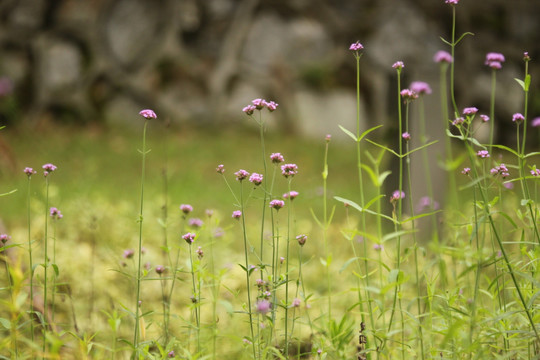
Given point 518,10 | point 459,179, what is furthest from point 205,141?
point 518,10

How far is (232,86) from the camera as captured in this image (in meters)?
9.32

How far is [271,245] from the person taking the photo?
146 cm

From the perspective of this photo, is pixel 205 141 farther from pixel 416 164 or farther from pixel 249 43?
pixel 416 164

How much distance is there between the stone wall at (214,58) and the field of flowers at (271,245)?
1.94 feet

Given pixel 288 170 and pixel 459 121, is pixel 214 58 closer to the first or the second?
pixel 288 170

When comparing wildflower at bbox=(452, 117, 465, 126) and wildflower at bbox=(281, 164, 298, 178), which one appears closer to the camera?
wildflower at bbox=(452, 117, 465, 126)

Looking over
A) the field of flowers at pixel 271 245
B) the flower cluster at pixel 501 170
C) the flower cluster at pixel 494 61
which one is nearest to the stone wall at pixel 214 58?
the field of flowers at pixel 271 245

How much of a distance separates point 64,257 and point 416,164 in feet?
8.04

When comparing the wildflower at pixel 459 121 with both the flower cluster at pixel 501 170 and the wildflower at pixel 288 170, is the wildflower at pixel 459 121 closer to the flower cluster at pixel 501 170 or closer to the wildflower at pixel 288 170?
the flower cluster at pixel 501 170

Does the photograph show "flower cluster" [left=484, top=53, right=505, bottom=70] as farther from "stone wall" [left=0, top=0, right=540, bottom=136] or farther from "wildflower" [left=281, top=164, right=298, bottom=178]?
"stone wall" [left=0, top=0, right=540, bottom=136]

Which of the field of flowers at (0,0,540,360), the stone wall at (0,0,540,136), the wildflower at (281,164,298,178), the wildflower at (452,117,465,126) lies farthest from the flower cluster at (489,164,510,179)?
the stone wall at (0,0,540,136)

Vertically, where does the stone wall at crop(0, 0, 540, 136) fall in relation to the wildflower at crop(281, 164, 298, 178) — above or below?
above

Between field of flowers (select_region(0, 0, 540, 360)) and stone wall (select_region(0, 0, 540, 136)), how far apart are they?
1.94ft

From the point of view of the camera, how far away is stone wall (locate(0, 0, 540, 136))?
29.1 feet
